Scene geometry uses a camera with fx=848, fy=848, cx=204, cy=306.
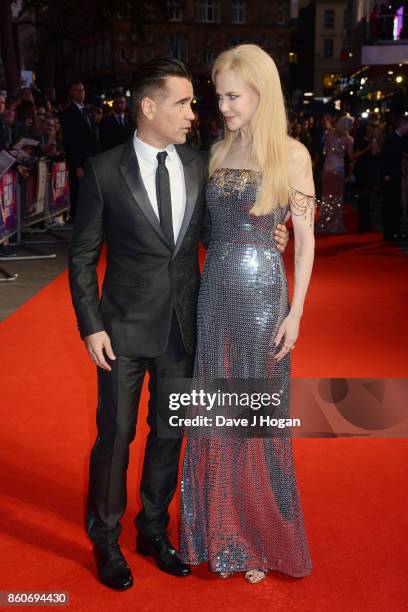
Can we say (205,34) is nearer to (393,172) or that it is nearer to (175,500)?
(393,172)

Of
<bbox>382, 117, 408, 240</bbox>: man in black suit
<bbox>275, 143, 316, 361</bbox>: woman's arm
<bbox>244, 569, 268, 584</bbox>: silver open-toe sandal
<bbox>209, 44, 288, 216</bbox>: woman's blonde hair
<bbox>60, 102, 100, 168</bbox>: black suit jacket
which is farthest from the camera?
<bbox>60, 102, 100, 168</bbox>: black suit jacket

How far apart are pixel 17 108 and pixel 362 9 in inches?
1701

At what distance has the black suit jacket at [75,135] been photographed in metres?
12.9

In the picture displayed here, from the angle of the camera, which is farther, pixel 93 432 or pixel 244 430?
pixel 93 432

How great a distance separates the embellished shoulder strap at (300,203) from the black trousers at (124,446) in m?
0.60

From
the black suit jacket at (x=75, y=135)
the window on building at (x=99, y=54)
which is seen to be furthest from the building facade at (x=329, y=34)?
the black suit jacket at (x=75, y=135)

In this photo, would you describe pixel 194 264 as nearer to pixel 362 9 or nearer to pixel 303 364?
pixel 303 364

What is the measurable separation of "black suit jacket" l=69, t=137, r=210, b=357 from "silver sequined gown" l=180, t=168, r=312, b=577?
3.7 inches

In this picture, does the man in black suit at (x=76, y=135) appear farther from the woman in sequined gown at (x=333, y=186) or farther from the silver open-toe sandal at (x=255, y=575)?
the silver open-toe sandal at (x=255, y=575)

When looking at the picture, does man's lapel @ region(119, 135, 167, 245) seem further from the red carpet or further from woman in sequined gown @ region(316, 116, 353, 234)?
woman in sequined gown @ region(316, 116, 353, 234)

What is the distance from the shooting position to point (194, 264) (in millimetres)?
3221

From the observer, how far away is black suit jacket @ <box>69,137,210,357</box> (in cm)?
300

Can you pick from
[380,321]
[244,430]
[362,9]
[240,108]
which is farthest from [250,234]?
[362,9]

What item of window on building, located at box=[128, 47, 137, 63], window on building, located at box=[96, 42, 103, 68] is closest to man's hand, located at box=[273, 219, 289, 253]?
window on building, located at box=[128, 47, 137, 63]
